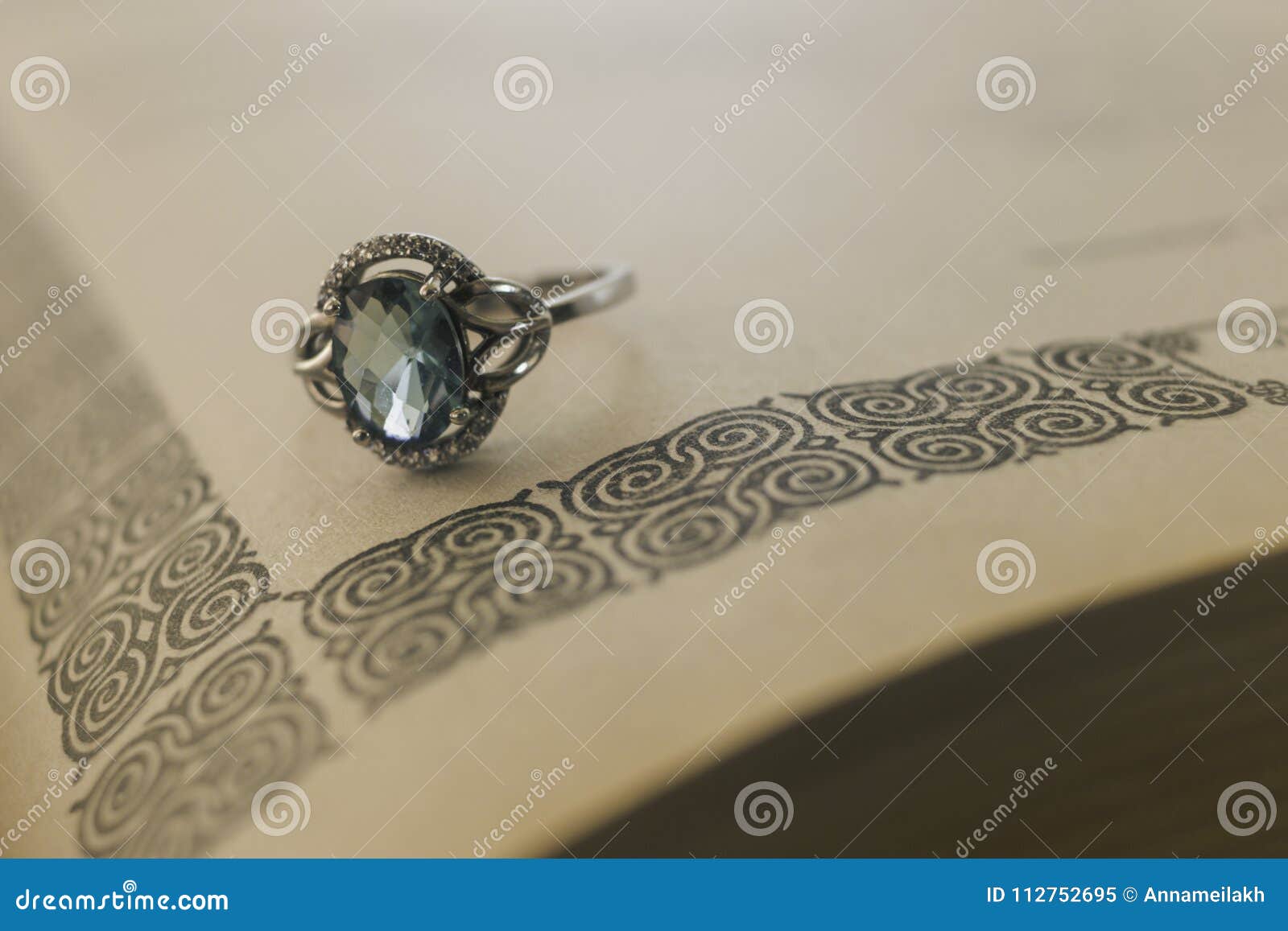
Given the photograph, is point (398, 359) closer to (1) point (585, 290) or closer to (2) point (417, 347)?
(2) point (417, 347)

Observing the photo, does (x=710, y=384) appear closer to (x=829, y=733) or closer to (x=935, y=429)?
(x=935, y=429)

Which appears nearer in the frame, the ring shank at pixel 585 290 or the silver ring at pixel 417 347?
the silver ring at pixel 417 347

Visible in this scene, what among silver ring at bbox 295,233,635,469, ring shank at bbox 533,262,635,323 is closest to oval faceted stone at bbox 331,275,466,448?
silver ring at bbox 295,233,635,469

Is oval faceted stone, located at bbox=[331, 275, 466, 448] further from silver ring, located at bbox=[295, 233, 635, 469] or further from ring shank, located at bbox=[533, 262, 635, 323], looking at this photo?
ring shank, located at bbox=[533, 262, 635, 323]

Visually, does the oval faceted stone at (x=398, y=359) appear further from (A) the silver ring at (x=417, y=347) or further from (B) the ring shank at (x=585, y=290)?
(B) the ring shank at (x=585, y=290)

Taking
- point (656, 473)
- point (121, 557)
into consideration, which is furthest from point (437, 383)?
point (121, 557)

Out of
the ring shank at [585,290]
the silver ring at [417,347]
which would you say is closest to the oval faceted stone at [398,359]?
the silver ring at [417,347]
